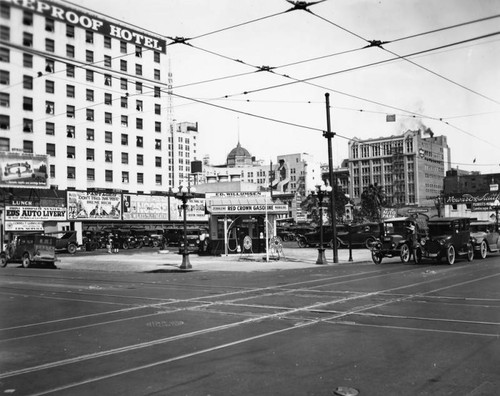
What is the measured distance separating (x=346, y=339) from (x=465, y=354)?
1.74m

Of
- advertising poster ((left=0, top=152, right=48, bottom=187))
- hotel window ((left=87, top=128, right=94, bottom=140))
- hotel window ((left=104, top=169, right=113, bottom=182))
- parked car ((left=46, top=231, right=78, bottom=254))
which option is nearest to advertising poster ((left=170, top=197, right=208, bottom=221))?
parked car ((left=46, top=231, right=78, bottom=254))

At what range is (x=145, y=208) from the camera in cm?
5575

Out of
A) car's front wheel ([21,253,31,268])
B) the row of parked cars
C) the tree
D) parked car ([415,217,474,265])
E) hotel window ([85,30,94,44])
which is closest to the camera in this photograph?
hotel window ([85,30,94,44])

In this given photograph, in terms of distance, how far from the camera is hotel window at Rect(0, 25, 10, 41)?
2.14 m

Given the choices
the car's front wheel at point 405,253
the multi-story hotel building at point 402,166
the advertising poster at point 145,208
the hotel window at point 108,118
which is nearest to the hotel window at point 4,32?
the hotel window at point 108,118

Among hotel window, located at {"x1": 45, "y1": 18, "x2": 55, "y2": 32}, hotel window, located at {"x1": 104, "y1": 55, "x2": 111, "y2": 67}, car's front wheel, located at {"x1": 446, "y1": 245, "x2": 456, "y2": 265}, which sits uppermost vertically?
hotel window, located at {"x1": 104, "y1": 55, "x2": 111, "y2": 67}

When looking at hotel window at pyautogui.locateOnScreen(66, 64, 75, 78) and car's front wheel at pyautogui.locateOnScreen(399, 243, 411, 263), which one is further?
car's front wheel at pyautogui.locateOnScreen(399, 243, 411, 263)

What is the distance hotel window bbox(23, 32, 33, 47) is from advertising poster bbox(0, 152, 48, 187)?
31.0 inches

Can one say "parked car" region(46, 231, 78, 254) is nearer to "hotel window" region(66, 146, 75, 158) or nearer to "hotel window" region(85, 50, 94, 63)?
"hotel window" region(66, 146, 75, 158)

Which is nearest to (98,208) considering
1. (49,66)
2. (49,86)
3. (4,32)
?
(49,86)

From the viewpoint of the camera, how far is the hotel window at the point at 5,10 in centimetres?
214

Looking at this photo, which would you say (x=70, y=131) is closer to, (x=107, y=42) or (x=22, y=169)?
(x=22, y=169)

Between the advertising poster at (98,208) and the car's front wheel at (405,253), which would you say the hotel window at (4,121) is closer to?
the car's front wheel at (405,253)

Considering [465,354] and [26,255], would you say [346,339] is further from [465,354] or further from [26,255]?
[26,255]
